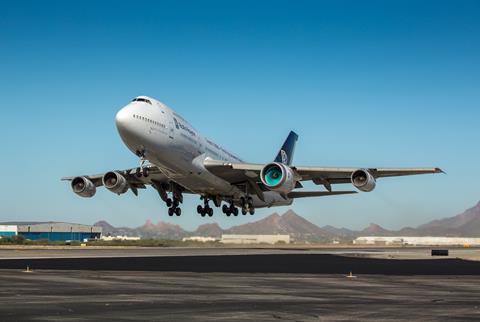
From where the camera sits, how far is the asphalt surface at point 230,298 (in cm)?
1497

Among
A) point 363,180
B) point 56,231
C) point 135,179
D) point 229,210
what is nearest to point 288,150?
point 229,210

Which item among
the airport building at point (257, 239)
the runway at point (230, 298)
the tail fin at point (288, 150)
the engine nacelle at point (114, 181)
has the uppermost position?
the tail fin at point (288, 150)

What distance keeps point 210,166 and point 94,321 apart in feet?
136

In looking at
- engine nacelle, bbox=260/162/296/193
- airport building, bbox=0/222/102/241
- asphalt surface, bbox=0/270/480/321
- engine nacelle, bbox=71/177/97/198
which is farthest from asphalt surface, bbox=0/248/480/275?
airport building, bbox=0/222/102/241

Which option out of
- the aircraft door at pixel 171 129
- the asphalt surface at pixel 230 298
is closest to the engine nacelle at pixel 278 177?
the aircraft door at pixel 171 129

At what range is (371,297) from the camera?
66.1 ft

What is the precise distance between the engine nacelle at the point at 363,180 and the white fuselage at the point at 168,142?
12126 mm

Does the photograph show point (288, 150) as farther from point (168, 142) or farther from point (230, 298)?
point (230, 298)

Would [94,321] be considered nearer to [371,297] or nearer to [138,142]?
[371,297]

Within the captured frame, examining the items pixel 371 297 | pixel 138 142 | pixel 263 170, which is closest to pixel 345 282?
pixel 371 297

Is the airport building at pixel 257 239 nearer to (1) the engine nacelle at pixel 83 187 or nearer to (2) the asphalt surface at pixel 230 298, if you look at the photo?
(1) the engine nacelle at pixel 83 187

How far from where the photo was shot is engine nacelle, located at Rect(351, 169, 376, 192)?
2077 inches

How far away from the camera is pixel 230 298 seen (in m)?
19.1

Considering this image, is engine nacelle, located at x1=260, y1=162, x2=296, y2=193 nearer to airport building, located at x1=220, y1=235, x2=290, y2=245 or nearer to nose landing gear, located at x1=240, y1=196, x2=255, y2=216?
nose landing gear, located at x1=240, y1=196, x2=255, y2=216
